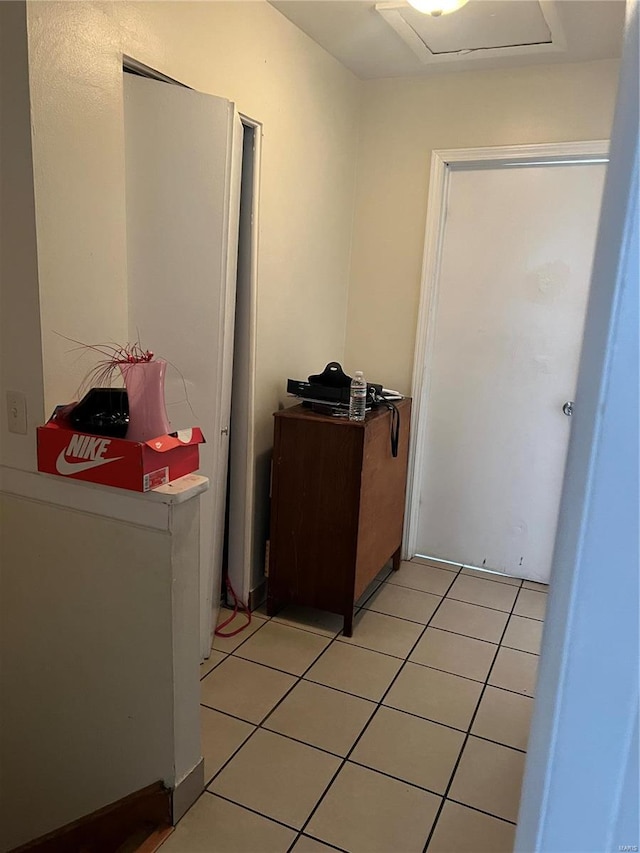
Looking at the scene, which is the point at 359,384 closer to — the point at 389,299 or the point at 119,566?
the point at 389,299

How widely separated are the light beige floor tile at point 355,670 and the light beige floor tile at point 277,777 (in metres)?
0.34

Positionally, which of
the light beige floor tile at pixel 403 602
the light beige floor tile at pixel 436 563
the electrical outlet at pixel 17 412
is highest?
the electrical outlet at pixel 17 412

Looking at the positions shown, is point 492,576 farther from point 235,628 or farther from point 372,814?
point 372,814

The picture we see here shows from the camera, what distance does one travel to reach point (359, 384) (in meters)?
2.55

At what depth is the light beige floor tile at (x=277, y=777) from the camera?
173 centimetres

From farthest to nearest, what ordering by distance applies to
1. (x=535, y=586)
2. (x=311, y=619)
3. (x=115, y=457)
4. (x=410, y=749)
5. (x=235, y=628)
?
(x=535, y=586) → (x=311, y=619) → (x=235, y=628) → (x=410, y=749) → (x=115, y=457)

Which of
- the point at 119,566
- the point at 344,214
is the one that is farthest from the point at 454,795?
the point at 344,214

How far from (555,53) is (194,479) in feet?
7.80

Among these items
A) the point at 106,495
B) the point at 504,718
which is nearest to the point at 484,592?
the point at 504,718

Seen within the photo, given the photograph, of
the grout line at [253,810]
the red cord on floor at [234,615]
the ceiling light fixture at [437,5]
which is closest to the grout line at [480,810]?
the grout line at [253,810]

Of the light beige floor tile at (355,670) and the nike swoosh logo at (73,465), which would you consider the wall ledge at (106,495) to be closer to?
the nike swoosh logo at (73,465)

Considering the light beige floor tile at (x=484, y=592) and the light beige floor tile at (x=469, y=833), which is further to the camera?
the light beige floor tile at (x=484, y=592)

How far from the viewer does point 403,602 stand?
114 inches

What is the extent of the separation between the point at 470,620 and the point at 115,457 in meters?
1.89
